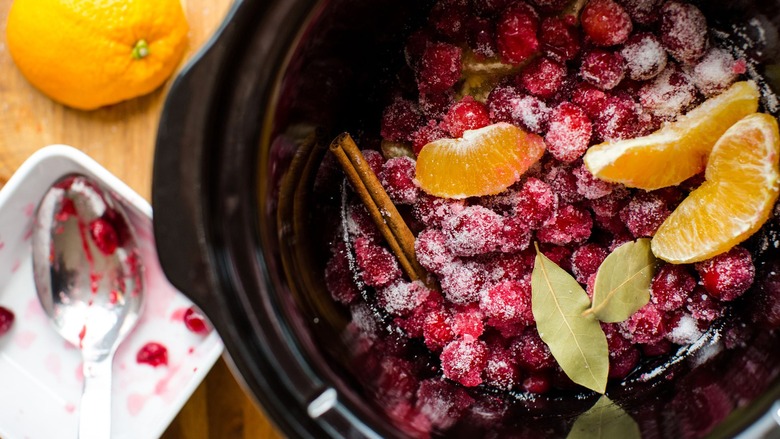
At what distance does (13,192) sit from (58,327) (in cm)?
23

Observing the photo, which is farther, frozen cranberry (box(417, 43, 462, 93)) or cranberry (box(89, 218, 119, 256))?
cranberry (box(89, 218, 119, 256))

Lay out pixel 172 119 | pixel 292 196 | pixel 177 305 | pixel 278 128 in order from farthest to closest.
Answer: pixel 177 305, pixel 292 196, pixel 278 128, pixel 172 119

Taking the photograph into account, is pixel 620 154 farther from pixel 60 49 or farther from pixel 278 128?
pixel 60 49

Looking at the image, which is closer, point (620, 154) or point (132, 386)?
point (620, 154)

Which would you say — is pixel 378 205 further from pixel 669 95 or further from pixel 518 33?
pixel 669 95

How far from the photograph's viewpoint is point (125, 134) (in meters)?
1.19

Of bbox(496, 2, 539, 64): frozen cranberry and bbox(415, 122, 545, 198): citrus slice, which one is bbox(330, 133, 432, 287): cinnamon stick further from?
bbox(496, 2, 539, 64): frozen cranberry

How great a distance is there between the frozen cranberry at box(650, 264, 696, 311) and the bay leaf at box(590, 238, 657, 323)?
11 millimetres

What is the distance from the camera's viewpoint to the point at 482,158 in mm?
985

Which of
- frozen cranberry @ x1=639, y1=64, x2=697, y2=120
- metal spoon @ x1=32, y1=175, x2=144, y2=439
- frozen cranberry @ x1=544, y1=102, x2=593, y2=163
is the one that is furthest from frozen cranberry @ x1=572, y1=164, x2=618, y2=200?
metal spoon @ x1=32, y1=175, x2=144, y2=439

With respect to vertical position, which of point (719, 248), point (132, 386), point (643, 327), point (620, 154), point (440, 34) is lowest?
point (132, 386)

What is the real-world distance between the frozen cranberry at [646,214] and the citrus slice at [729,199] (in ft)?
0.04

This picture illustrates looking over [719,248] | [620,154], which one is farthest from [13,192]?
[719,248]

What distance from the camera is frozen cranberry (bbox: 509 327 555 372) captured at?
1020 mm
